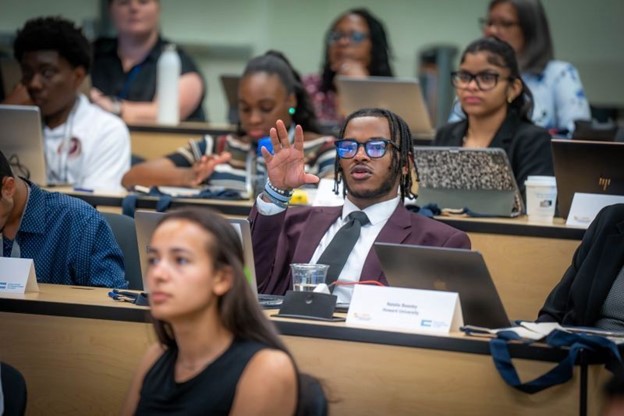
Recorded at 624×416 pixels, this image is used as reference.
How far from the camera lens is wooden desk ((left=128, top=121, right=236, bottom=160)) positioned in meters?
5.74

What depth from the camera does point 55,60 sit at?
494 centimetres

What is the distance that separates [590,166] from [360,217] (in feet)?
2.80

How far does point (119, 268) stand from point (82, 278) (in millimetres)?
106

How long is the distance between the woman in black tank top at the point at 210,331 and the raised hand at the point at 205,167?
249 cm

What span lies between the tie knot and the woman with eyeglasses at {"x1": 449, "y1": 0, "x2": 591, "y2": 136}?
2.20 meters

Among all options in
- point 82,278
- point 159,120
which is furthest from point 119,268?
point 159,120

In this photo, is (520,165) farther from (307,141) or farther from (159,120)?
(159,120)

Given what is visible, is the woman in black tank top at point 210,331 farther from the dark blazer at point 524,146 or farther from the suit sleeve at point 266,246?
the dark blazer at point 524,146

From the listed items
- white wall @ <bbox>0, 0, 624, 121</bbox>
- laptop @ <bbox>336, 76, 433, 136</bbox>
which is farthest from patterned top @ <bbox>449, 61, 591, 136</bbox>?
white wall @ <bbox>0, 0, 624, 121</bbox>

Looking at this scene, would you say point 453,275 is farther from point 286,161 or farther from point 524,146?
point 524,146

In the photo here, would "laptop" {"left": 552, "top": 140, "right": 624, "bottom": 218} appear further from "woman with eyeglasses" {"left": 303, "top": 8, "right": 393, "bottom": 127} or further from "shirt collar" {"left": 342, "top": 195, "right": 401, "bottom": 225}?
"woman with eyeglasses" {"left": 303, "top": 8, "right": 393, "bottom": 127}

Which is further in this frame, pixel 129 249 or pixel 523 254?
pixel 523 254

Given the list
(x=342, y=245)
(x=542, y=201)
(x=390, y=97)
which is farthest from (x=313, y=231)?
(x=390, y=97)

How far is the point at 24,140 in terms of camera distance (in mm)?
4492
